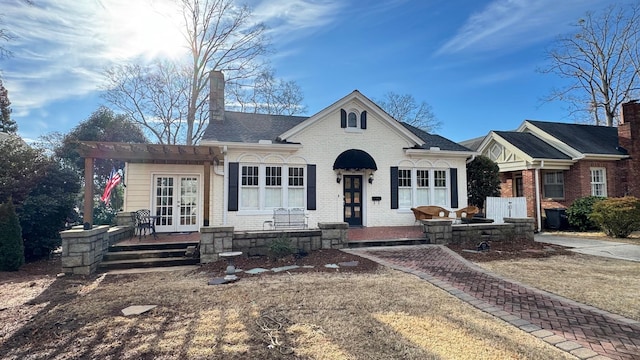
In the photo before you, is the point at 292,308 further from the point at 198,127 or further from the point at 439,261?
the point at 198,127

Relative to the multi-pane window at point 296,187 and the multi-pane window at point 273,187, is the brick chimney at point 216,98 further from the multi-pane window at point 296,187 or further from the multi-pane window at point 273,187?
the multi-pane window at point 296,187

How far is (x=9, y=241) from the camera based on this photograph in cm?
816

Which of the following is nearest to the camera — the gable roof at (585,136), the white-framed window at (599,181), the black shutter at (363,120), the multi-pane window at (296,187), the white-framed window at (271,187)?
the white-framed window at (271,187)

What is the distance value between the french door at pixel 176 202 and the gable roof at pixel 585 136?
62.8ft

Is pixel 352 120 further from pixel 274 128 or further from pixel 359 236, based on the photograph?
pixel 359 236

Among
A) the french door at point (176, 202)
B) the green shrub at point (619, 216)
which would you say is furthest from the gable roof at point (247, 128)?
the green shrub at point (619, 216)

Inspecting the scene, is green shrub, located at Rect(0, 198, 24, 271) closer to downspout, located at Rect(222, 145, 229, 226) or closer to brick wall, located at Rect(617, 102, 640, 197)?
downspout, located at Rect(222, 145, 229, 226)

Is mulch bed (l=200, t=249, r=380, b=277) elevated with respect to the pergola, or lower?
lower

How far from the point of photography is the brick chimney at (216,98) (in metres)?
13.9

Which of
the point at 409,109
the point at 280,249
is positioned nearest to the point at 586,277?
the point at 280,249

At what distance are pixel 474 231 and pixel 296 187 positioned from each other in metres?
6.79

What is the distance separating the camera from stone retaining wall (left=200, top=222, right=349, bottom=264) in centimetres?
815

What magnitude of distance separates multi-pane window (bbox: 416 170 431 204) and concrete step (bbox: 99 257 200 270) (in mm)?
9710

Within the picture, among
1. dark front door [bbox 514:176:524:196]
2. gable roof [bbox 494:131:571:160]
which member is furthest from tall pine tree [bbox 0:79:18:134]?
dark front door [bbox 514:176:524:196]
